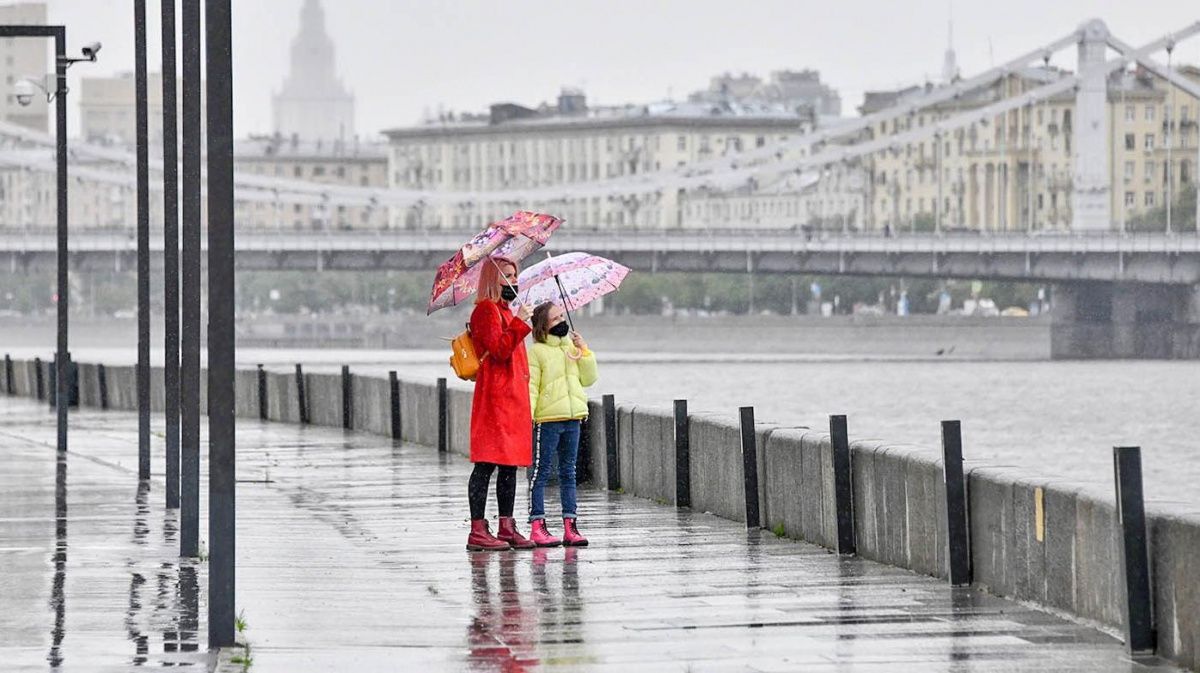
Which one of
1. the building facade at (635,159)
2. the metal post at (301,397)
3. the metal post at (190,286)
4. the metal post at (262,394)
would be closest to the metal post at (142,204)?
the metal post at (190,286)

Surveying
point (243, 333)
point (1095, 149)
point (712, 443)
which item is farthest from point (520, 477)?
point (243, 333)

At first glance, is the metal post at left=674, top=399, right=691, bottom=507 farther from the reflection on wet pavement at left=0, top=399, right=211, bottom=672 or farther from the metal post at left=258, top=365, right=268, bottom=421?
the metal post at left=258, top=365, right=268, bottom=421

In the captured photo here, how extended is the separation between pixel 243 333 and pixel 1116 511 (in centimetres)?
14788

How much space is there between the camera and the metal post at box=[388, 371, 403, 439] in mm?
28953

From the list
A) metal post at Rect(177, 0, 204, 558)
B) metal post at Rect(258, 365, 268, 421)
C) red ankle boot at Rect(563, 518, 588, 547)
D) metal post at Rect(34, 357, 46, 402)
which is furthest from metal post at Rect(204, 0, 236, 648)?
metal post at Rect(34, 357, 46, 402)

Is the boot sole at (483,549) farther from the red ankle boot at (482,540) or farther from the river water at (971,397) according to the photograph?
the river water at (971,397)

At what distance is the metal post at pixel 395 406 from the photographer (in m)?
29.0

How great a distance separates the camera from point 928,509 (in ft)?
44.6

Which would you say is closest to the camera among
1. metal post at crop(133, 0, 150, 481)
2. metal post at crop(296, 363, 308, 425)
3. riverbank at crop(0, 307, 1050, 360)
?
metal post at crop(133, 0, 150, 481)

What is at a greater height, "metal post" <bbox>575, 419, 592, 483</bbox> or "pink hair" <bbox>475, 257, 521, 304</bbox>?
"pink hair" <bbox>475, 257, 521, 304</bbox>

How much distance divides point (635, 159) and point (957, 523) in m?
169

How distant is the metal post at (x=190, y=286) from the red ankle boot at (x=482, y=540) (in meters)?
1.55

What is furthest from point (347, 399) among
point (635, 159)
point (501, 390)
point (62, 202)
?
point (635, 159)

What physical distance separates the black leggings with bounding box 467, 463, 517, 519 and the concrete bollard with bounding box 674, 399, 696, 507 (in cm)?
334
